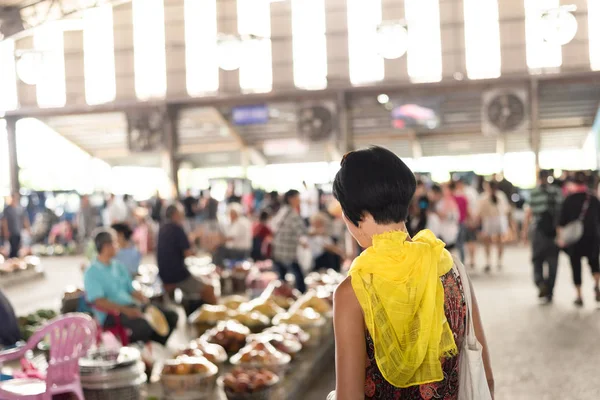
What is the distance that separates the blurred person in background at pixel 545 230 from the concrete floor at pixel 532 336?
28 cm

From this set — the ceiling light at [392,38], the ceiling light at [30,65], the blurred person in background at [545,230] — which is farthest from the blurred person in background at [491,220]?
the ceiling light at [30,65]

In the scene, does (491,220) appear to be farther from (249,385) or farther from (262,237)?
(249,385)

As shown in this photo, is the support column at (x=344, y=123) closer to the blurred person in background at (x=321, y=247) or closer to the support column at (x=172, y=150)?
the support column at (x=172, y=150)

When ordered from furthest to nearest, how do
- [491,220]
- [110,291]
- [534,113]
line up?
[534,113]
[491,220]
[110,291]

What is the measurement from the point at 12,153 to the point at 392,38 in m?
12.0

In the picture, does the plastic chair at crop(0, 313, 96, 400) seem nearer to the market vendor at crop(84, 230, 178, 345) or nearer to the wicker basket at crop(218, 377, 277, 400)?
the wicker basket at crop(218, 377, 277, 400)

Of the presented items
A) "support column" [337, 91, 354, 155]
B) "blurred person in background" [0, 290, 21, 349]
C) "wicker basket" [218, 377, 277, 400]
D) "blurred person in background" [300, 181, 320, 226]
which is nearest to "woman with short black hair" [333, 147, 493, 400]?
"wicker basket" [218, 377, 277, 400]

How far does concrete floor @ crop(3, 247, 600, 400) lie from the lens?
629cm

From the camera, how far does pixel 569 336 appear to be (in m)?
Result: 8.06

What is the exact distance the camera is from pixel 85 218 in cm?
2139

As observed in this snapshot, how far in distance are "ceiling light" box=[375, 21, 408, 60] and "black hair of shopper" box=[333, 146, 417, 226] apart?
38.6 ft

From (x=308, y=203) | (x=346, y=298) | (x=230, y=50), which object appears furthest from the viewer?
(x=308, y=203)

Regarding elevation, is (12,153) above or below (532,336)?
above

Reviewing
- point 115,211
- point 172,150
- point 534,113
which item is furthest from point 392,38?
point 172,150
